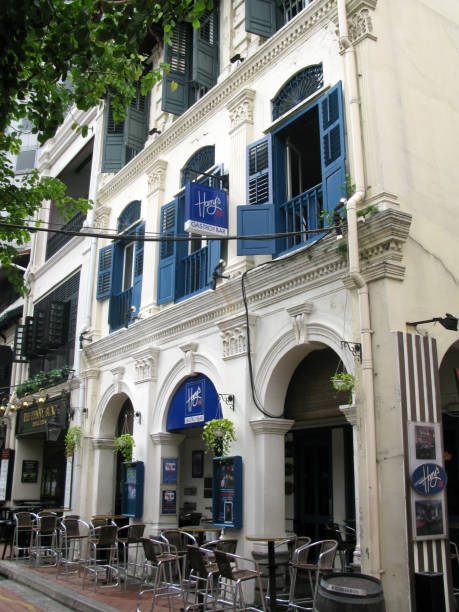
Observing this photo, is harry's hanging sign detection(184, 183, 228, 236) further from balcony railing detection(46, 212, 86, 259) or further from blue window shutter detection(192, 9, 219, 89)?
balcony railing detection(46, 212, 86, 259)

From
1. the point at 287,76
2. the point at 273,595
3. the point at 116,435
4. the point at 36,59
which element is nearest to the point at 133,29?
the point at 36,59

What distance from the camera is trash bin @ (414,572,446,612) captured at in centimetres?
631

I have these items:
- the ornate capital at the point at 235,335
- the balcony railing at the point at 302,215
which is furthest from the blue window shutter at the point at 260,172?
the ornate capital at the point at 235,335

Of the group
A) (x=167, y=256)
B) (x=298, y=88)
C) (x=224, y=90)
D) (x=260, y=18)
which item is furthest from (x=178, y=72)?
(x=298, y=88)

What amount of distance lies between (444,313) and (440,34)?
185 inches

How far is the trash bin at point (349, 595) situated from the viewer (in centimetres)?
A: 514

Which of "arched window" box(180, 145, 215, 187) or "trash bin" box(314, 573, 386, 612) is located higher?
"arched window" box(180, 145, 215, 187)

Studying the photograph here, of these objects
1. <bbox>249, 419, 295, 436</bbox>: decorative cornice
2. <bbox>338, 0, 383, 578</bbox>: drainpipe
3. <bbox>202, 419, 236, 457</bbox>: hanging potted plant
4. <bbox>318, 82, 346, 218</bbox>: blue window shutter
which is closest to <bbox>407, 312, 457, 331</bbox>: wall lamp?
<bbox>338, 0, 383, 578</bbox>: drainpipe

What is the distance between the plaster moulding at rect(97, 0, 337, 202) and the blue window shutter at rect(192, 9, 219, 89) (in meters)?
0.52

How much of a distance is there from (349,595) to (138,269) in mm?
9567

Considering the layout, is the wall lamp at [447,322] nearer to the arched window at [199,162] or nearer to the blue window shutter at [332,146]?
the blue window shutter at [332,146]

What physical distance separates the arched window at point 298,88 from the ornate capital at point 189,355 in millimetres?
4154

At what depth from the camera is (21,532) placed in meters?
14.4

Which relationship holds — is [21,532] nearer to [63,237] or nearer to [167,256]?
[167,256]
